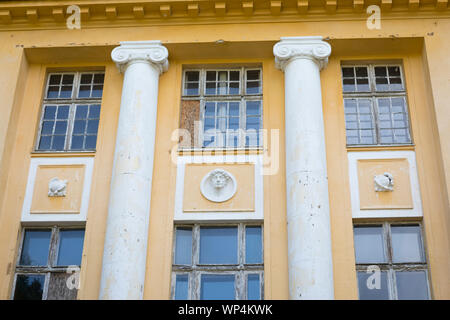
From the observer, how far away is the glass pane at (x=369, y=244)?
1015 cm

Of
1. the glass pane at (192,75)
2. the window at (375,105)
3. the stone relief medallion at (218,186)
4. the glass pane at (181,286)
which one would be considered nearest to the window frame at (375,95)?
the window at (375,105)

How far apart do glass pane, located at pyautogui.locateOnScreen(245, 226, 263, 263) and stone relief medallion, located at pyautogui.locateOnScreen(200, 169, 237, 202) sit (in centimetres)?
67

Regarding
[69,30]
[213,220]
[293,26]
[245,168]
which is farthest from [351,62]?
[69,30]

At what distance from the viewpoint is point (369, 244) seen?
33.7 feet

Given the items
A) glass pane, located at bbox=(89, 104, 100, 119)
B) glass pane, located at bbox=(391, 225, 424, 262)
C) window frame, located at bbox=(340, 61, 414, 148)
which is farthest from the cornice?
glass pane, located at bbox=(391, 225, 424, 262)

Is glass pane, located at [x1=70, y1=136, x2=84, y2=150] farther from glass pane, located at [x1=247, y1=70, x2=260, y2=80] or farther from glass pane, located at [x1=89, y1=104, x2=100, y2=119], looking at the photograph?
glass pane, located at [x1=247, y1=70, x2=260, y2=80]

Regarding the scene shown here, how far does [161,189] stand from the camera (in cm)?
1067

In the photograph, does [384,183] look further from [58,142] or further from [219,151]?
[58,142]

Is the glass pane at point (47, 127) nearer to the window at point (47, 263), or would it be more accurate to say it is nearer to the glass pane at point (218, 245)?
the window at point (47, 263)

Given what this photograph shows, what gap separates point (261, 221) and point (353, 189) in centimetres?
162

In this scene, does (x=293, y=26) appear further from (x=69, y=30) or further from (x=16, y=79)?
(x=16, y=79)

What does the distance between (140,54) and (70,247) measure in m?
3.64

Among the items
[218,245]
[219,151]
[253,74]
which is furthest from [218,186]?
[253,74]

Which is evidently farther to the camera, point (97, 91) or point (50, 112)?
point (97, 91)
